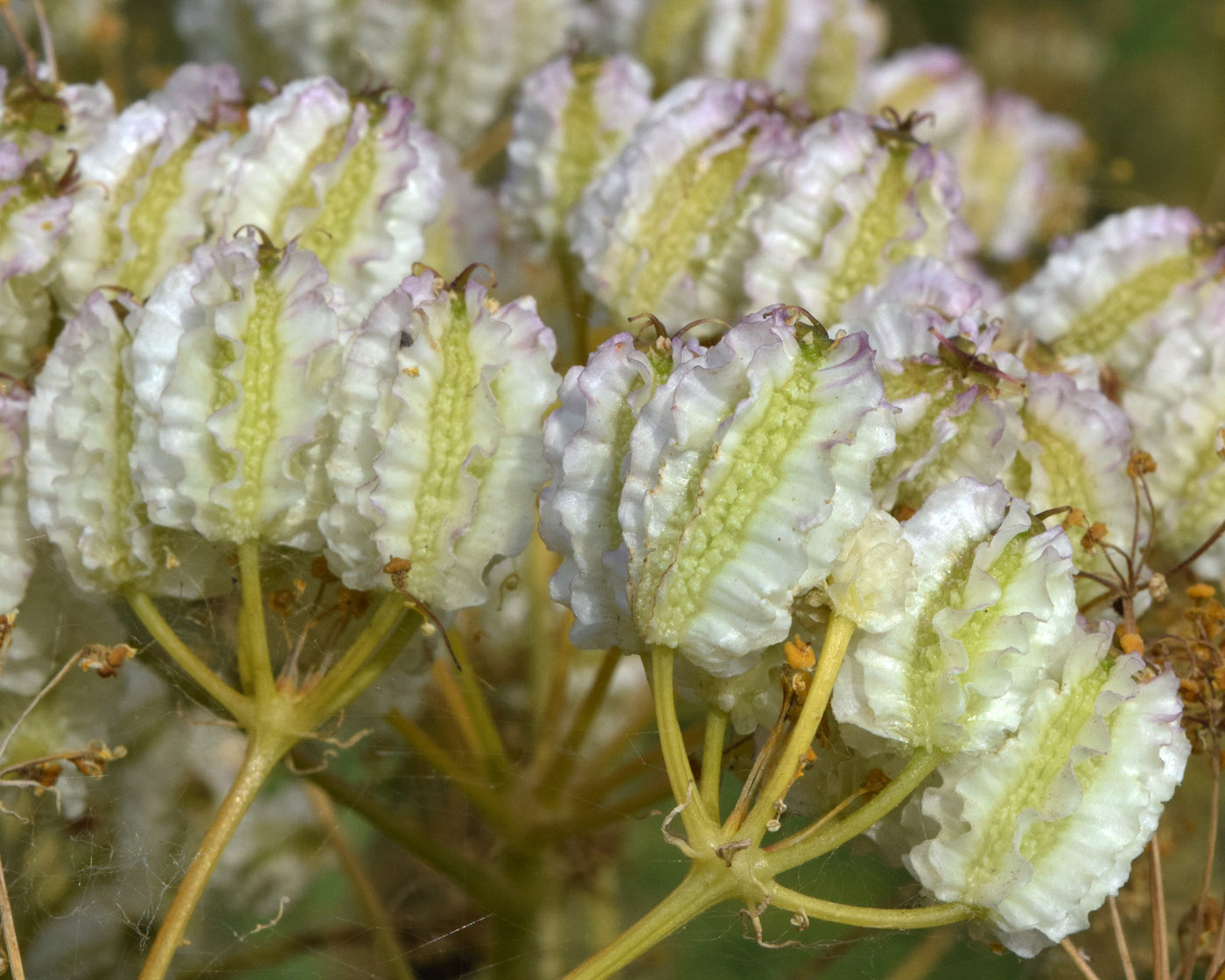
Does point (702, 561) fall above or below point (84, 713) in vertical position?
above

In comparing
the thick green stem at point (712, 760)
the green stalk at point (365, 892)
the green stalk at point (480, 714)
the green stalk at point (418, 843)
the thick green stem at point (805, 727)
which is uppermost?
the thick green stem at point (805, 727)

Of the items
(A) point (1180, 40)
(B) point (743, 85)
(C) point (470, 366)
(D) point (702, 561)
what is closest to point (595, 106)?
(B) point (743, 85)

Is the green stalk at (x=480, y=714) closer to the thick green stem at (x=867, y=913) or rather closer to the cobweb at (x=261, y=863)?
the cobweb at (x=261, y=863)

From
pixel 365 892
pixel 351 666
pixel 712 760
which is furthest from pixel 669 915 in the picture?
pixel 365 892

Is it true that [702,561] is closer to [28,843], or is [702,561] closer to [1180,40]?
[28,843]

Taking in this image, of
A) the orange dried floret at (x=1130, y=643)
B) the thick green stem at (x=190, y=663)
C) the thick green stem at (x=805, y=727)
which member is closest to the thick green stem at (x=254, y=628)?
the thick green stem at (x=190, y=663)

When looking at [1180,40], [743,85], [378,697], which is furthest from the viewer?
[1180,40]

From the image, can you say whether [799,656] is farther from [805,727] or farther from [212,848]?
[212,848]
